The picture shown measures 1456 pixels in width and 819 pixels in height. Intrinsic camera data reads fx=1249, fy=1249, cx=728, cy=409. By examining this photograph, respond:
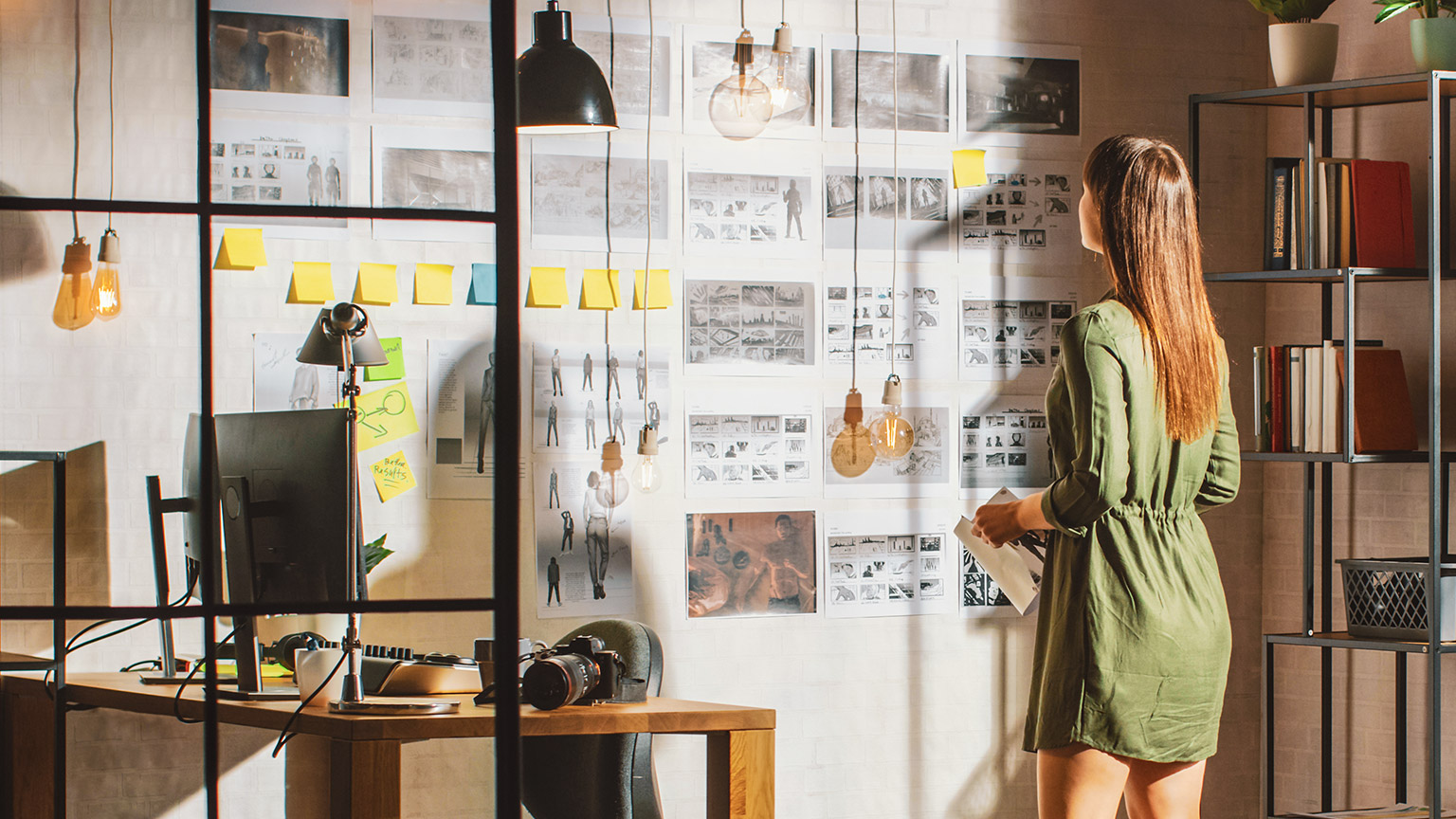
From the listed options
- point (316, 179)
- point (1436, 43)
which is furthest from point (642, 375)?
point (1436, 43)

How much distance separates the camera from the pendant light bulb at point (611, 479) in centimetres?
306

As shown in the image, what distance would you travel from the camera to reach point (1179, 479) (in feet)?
7.07

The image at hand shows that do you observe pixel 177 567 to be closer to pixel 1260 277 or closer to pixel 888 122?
pixel 888 122

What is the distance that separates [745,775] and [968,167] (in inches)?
70.5

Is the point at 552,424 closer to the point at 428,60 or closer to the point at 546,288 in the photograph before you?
the point at 546,288

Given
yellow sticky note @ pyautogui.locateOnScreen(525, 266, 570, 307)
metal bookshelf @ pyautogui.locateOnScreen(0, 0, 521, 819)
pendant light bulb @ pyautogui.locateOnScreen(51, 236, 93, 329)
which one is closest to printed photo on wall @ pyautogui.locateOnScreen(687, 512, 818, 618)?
yellow sticky note @ pyautogui.locateOnScreen(525, 266, 570, 307)

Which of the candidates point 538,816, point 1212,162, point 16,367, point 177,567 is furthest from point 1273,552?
point 16,367

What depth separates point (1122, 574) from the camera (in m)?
2.10

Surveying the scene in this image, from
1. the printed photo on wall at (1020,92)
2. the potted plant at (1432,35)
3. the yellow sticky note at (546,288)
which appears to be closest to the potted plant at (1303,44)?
the potted plant at (1432,35)

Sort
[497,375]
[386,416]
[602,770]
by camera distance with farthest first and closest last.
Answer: [386,416] < [602,770] < [497,375]

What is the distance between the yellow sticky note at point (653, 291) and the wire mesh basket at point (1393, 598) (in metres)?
1.73

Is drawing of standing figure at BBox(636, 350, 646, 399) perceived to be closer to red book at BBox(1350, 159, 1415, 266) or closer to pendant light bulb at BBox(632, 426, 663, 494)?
pendant light bulb at BBox(632, 426, 663, 494)

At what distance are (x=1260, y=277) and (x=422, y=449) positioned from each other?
2.05 metres

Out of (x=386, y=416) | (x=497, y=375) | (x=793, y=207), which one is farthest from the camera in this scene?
(x=793, y=207)
